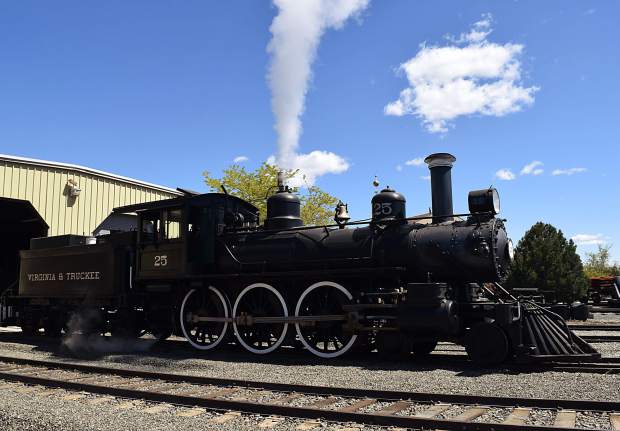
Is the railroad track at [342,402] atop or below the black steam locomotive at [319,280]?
below

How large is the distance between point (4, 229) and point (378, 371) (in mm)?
20993

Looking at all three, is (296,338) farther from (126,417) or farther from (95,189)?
(95,189)

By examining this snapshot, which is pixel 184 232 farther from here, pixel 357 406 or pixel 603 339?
pixel 603 339

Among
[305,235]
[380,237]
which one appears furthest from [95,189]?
[380,237]

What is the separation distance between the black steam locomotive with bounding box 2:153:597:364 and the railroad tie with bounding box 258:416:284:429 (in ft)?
11.4

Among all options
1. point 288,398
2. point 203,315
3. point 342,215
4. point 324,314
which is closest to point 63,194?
point 203,315

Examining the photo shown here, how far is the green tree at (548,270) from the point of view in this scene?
22375mm

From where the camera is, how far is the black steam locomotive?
315 inches

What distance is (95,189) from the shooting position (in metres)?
19.7

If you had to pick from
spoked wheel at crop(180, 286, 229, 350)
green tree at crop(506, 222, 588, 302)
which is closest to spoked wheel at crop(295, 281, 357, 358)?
spoked wheel at crop(180, 286, 229, 350)

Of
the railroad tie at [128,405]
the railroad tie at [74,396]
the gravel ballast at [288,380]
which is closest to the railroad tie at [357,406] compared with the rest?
the gravel ballast at [288,380]

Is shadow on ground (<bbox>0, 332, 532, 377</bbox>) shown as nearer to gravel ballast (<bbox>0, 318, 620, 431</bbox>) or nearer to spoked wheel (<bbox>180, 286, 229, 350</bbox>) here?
gravel ballast (<bbox>0, 318, 620, 431</bbox>)

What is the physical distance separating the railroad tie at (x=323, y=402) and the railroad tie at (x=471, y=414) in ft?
4.56

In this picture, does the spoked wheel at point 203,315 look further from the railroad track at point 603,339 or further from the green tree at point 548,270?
the green tree at point 548,270
